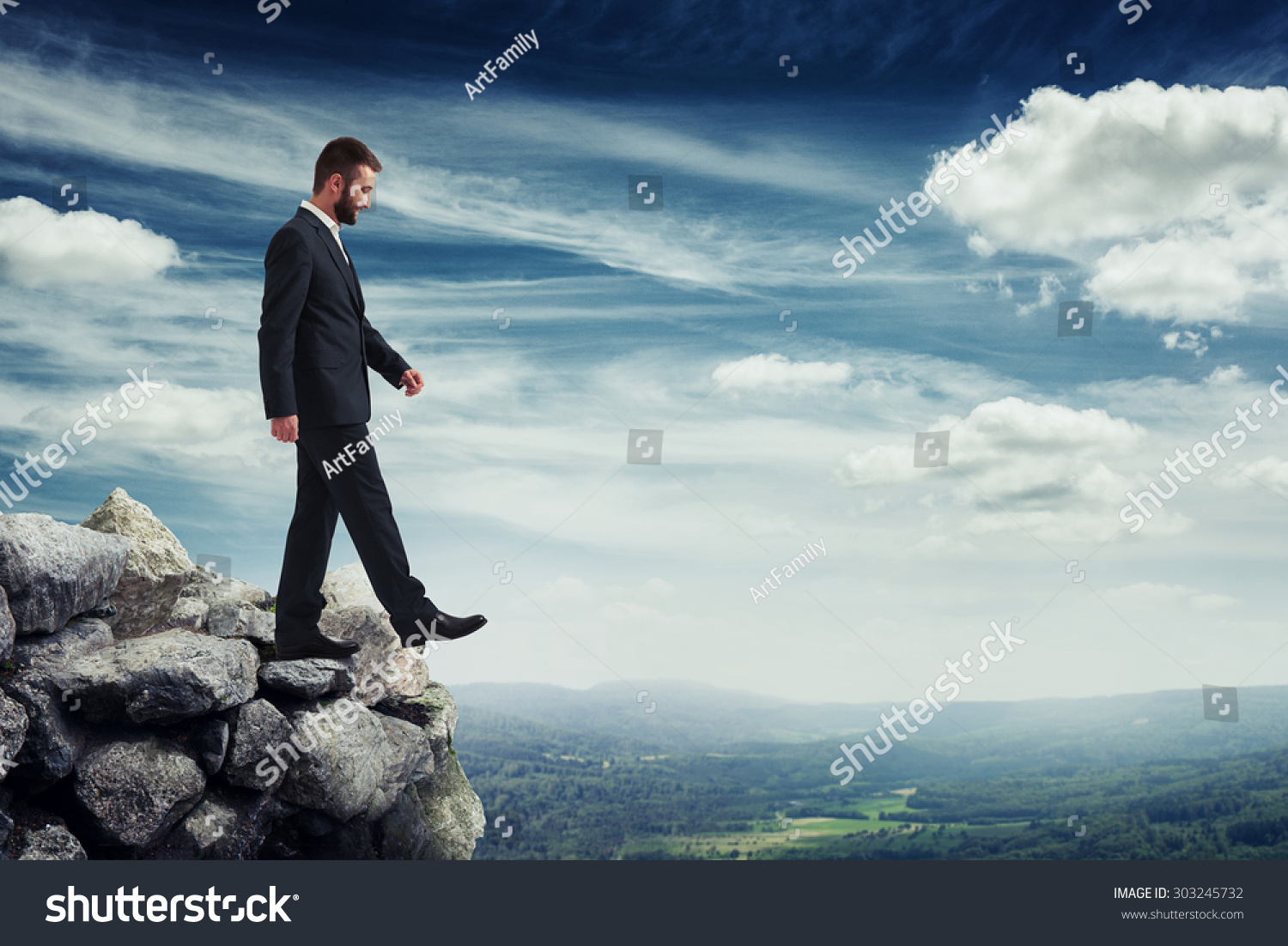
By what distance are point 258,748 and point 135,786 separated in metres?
0.90

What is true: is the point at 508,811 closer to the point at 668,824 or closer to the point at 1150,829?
the point at 668,824

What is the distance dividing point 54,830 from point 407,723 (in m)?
3.22

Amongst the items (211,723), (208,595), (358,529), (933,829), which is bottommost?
(933,829)

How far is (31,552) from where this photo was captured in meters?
6.19

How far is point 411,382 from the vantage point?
7.39m

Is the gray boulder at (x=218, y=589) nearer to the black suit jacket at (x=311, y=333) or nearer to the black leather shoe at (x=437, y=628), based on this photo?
the black leather shoe at (x=437, y=628)

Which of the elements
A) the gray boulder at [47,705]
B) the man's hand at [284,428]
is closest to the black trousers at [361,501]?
the man's hand at [284,428]

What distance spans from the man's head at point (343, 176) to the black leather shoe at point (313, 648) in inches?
147

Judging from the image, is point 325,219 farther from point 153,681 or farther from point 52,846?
point 52,846

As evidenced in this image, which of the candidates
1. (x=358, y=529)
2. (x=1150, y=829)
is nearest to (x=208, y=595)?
(x=358, y=529)

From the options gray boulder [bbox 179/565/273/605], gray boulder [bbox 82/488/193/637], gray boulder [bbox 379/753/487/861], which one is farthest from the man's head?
gray boulder [bbox 379/753/487/861]

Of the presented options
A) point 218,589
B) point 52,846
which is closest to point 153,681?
point 52,846

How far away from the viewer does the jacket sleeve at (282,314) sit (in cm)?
614

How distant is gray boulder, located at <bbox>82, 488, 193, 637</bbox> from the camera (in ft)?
25.2
